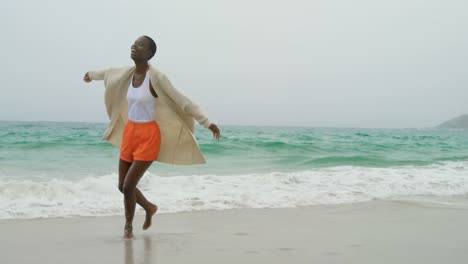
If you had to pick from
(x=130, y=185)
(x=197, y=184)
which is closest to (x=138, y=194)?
(x=130, y=185)

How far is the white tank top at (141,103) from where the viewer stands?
13.9ft

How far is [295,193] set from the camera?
7.88 metres

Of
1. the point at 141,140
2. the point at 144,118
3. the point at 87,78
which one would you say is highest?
the point at 87,78

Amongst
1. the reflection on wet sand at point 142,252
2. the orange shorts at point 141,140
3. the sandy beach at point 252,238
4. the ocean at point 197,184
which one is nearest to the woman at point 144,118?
the orange shorts at point 141,140

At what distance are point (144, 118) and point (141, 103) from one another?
14 cm

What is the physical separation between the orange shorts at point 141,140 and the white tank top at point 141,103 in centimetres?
5

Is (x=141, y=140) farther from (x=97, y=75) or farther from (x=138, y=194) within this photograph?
(x=97, y=75)

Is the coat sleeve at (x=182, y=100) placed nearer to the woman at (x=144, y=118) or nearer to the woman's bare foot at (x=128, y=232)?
the woman at (x=144, y=118)

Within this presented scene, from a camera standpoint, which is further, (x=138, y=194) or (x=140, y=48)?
(x=138, y=194)

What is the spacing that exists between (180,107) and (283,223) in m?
1.89

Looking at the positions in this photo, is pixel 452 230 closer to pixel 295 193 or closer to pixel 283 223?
pixel 283 223

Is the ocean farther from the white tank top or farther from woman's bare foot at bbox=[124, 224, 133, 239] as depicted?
the white tank top

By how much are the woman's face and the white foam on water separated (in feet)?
7.92

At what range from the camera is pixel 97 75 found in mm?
4582
